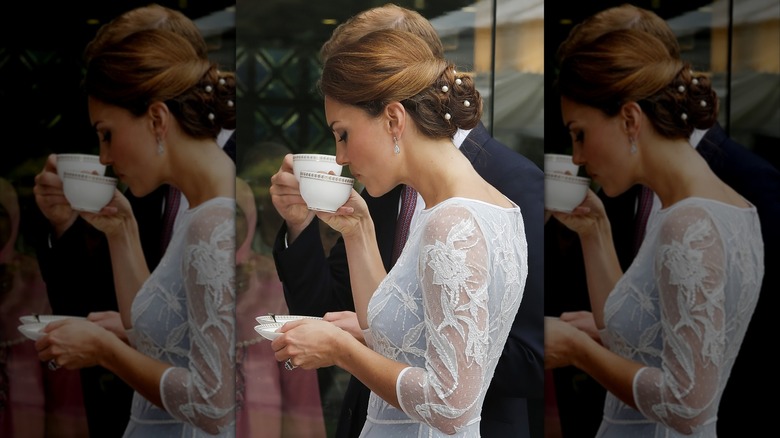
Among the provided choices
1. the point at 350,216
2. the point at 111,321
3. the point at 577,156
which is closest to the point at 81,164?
the point at 111,321

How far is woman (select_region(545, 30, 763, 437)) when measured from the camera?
305 centimetres

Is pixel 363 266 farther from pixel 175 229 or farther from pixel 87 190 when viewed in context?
pixel 87 190

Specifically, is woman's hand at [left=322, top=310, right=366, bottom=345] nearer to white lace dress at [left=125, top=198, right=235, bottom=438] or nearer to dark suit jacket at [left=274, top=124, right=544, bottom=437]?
dark suit jacket at [left=274, top=124, right=544, bottom=437]

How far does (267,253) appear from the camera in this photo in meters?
3.19

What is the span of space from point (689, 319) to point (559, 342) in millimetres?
455

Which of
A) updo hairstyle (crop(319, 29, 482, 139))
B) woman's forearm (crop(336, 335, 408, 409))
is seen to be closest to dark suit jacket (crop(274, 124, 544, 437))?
updo hairstyle (crop(319, 29, 482, 139))

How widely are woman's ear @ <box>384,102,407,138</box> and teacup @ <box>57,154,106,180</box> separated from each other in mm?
1120

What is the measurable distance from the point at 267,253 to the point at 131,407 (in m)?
0.77

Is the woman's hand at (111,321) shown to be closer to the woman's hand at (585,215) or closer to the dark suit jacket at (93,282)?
the dark suit jacket at (93,282)

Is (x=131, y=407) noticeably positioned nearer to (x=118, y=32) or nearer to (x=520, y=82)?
(x=118, y=32)

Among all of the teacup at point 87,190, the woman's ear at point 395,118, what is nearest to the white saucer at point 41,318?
the teacup at point 87,190

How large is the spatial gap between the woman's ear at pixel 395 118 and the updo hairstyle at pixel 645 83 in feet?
2.36

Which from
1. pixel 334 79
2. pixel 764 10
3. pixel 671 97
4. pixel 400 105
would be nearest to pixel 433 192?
pixel 400 105

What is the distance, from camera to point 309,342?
286 centimetres
